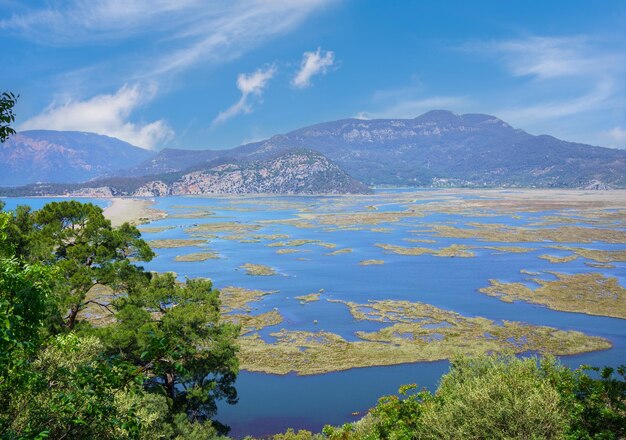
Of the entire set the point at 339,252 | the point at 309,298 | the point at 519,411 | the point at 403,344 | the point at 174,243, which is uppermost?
the point at 519,411

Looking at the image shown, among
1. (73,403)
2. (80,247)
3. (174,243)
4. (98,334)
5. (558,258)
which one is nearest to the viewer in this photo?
(73,403)

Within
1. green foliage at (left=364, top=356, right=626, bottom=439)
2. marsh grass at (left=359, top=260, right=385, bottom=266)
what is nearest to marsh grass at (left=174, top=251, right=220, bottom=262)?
marsh grass at (left=359, top=260, right=385, bottom=266)

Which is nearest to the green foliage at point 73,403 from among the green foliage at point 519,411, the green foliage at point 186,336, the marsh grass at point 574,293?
the green foliage at point 186,336

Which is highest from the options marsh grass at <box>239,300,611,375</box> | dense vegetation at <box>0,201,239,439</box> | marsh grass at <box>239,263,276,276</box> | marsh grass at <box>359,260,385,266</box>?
dense vegetation at <box>0,201,239,439</box>

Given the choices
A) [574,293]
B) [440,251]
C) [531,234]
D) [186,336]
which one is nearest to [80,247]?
[186,336]

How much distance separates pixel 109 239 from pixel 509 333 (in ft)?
130

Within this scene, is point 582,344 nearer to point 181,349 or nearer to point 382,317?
point 382,317

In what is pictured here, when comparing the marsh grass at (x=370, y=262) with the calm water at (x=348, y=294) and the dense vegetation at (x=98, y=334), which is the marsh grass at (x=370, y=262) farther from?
the dense vegetation at (x=98, y=334)

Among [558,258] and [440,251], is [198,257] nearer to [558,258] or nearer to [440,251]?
[440,251]

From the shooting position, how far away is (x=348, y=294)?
60875 mm

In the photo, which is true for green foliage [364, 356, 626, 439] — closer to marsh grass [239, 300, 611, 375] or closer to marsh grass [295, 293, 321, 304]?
marsh grass [239, 300, 611, 375]

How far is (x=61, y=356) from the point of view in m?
12.2

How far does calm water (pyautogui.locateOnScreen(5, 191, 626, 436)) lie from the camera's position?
33531mm

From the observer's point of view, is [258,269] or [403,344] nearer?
[403,344]
